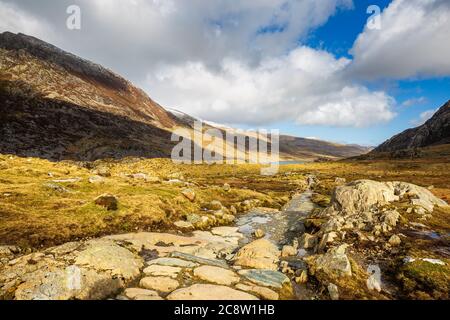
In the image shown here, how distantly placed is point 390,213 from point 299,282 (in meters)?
13.1

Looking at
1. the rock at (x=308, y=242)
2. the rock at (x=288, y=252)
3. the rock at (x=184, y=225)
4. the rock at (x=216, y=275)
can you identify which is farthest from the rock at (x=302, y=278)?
the rock at (x=184, y=225)

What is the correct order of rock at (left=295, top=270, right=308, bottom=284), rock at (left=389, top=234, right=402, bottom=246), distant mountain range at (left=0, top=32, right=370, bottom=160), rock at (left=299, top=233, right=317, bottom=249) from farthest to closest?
distant mountain range at (left=0, top=32, right=370, bottom=160) → rock at (left=299, top=233, right=317, bottom=249) → rock at (left=389, top=234, right=402, bottom=246) → rock at (left=295, top=270, right=308, bottom=284)

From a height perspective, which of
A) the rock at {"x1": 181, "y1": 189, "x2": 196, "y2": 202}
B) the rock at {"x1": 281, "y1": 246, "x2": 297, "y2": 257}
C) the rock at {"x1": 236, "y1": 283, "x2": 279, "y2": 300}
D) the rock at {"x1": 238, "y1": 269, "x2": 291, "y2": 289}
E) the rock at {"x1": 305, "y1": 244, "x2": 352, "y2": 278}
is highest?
the rock at {"x1": 181, "y1": 189, "x2": 196, "y2": 202}

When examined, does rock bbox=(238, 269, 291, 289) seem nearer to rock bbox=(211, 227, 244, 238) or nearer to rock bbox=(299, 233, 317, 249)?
rock bbox=(299, 233, 317, 249)

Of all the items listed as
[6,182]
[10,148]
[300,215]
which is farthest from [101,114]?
[300,215]

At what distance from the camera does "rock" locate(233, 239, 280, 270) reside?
16906 mm

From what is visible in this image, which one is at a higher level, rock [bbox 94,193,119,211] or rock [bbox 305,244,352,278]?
rock [bbox 94,193,119,211]

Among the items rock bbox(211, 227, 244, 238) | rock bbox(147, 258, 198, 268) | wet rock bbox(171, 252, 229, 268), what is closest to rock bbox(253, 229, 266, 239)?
rock bbox(211, 227, 244, 238)

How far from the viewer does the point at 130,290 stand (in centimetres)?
1281

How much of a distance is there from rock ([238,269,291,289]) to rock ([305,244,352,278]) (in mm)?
1847

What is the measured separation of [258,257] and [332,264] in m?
4.38

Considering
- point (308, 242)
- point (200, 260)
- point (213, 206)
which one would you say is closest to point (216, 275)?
point (200, 260)

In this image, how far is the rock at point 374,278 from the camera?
13848 mm

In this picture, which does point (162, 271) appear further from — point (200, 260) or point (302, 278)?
point (302, 278)
